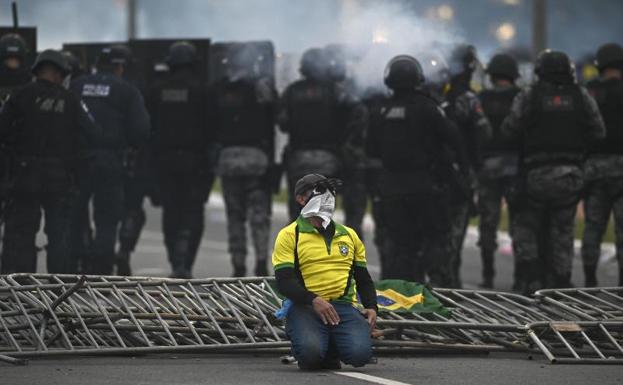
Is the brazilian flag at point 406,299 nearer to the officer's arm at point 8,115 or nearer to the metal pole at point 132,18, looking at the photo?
the officer's arm at point 8,115

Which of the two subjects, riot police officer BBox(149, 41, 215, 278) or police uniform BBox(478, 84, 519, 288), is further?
police uniform BBox(478, 84, 519, 288)

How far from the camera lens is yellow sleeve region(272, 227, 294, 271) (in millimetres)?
10883

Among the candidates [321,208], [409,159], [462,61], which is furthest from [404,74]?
[321,208]

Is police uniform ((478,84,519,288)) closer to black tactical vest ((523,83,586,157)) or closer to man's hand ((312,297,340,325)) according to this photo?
black tactical vest ((523,83,586,157))

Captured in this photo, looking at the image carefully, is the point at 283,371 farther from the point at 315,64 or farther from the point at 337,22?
the point at 337,22

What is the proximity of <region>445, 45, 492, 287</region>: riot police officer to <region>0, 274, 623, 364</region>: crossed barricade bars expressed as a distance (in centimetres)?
399

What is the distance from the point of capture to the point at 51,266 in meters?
15.2

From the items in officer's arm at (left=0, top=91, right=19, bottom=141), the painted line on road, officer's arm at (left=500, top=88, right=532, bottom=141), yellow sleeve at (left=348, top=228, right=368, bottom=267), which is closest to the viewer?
the painted line on road

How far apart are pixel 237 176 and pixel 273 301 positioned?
575 cm

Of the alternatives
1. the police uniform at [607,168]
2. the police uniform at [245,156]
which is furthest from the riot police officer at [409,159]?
the police uniform at [245,156]

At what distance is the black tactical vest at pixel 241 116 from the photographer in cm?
1795

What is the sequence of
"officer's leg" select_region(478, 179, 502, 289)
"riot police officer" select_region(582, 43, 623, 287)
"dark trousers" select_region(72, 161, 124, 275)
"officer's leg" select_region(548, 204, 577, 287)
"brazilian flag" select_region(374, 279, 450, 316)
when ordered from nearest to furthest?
"brazilian flag" select_region(374, 279, 450, 316) → "officer's leg" select_region(548, 204, 577, 287) → "dark trousers" select_region(72, 161, 124, 275) → "riot police officer" select_region(582, 43, 623, 287) → "officer's leg" select_region(478, 179, 502, 289)

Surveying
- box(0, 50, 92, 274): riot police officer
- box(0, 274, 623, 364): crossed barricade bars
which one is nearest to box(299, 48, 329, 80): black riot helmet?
box(0, 50, 92, 274): riot police officer

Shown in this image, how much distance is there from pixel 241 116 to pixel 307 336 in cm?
739
